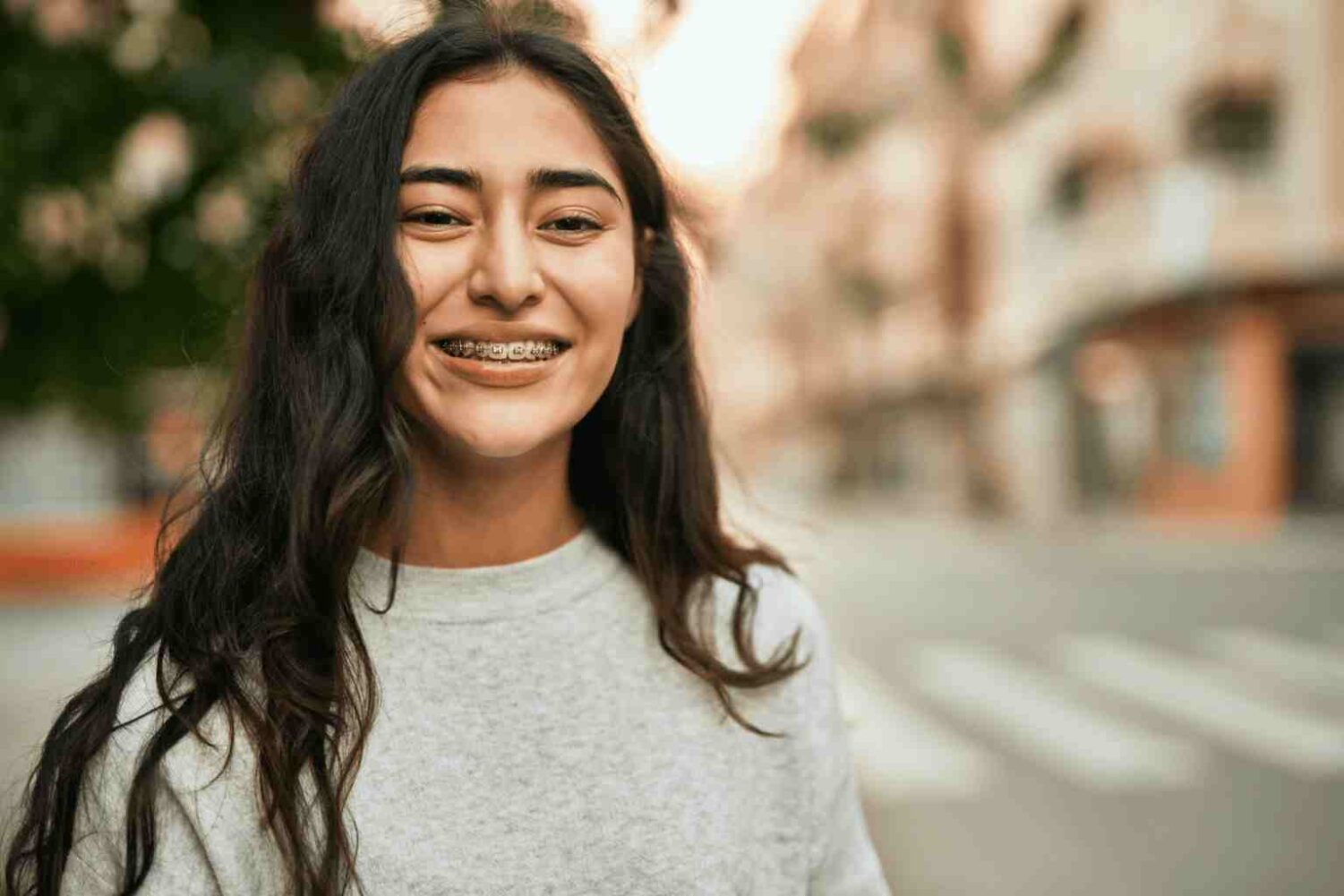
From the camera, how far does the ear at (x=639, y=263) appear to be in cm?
161

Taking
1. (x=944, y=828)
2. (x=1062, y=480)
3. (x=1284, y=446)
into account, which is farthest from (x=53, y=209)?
(x=1062, y=480)

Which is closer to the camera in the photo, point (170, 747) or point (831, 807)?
point (170, 747)

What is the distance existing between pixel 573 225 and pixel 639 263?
0.20 metres

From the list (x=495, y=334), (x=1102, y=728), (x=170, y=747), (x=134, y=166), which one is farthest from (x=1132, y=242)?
(x=170, y=747)

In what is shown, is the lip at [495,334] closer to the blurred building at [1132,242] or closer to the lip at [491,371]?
the lip at [491,371]

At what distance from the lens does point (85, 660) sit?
1012 cm

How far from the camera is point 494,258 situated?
137 cm

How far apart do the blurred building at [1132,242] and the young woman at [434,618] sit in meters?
11.9

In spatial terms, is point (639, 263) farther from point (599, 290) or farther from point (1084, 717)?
point (1084, 717)

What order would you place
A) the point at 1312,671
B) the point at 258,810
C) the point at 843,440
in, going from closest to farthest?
the point at 258,810 → the point at 1312,671 → the point at 843,440

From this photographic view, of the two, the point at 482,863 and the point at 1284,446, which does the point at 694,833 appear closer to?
the point at 482,863

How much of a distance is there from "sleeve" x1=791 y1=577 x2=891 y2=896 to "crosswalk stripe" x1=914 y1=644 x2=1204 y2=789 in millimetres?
4552

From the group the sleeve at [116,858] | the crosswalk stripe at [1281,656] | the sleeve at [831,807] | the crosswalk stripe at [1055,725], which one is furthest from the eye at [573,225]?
the crosswalk stripe at [1281,656]

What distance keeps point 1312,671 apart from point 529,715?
314 inches
